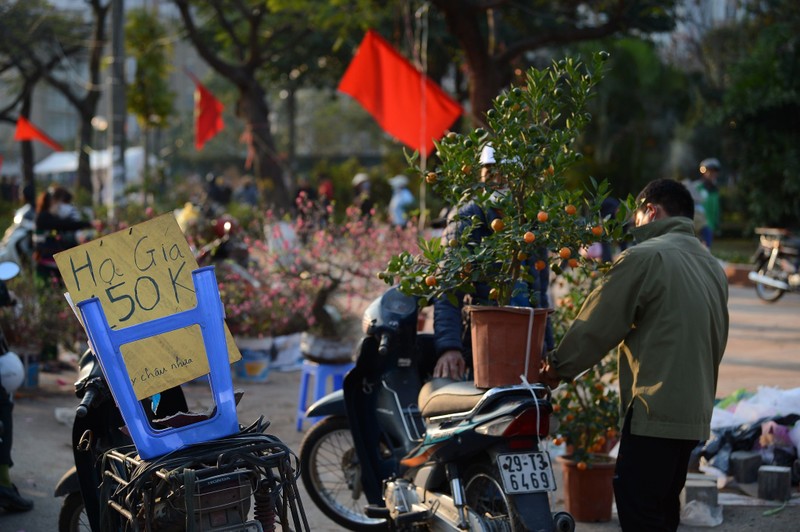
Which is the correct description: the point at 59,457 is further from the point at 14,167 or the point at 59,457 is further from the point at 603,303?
the point at 14,167

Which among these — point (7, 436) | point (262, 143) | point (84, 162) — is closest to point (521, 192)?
point (7, 436)

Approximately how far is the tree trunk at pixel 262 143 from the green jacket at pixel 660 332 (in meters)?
19.6

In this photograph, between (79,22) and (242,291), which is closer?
(242,291)

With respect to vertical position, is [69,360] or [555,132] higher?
[555,132]

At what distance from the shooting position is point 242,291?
32.1ft

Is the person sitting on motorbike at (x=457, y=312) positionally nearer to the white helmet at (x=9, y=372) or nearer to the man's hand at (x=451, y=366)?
the man's hand at (x=451, y=366)

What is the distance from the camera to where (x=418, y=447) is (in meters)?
4.77

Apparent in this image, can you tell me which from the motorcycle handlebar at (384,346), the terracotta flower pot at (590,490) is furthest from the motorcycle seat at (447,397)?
the terracotta flower pot at (590,490)

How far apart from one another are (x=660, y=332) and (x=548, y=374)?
50 cm

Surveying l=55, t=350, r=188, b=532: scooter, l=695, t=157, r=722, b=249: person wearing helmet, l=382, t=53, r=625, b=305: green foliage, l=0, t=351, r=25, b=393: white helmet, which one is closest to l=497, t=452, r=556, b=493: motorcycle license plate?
l=382, t=53, r=625, b=305: green foliage

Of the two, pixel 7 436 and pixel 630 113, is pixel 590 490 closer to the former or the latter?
pixel 7 436

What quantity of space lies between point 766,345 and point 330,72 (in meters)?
22.1

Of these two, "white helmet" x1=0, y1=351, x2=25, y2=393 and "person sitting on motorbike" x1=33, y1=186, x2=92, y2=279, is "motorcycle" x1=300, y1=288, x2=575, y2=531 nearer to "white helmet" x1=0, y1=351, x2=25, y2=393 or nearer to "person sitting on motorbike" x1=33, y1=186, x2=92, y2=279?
"white helmet" x1=0, y1=351, x2=25, y2=393

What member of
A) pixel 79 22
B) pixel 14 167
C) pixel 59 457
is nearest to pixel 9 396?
pixel 59 457
